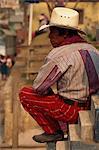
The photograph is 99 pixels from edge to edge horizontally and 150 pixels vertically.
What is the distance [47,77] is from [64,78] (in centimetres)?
16

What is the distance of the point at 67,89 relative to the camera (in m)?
4.84

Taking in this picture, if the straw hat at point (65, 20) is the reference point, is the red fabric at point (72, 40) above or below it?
below

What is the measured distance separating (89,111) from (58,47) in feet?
2.39

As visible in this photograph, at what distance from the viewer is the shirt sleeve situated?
471cm

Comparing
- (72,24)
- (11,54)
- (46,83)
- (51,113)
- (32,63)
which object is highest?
(72,24)

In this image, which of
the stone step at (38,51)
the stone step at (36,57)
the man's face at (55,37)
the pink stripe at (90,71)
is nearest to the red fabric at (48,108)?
the pink stripe at (90,71)

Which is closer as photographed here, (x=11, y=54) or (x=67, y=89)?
(x=67, y=89)

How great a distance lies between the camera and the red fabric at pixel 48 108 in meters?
4.89

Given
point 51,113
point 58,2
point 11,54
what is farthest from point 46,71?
point 11,54

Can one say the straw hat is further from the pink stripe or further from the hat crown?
the pink stripe

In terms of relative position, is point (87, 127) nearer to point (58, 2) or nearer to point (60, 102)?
point (60, 102)

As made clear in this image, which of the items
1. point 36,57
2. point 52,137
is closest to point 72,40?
point 52,137

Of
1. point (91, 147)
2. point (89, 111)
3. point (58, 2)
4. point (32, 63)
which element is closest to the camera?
point (91, 147)

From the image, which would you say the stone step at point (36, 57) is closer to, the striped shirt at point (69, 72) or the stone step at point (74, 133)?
the striped shirt at point (69, 72)
